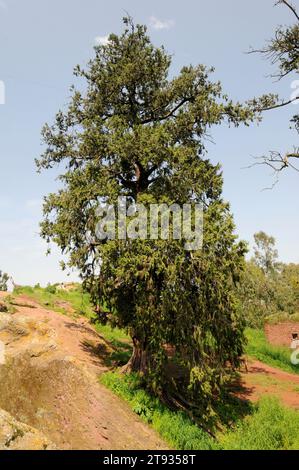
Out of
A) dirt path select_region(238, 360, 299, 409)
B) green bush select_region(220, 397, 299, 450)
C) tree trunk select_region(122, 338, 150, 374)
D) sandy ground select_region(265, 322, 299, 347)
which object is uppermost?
tree trunk select_region(122, 338, 150, 374)

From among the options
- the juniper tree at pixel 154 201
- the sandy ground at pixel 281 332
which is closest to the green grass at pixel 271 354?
the sandy ground at pixel 281 332

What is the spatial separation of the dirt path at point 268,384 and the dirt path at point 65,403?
6.62 m

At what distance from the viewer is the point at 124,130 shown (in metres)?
14.7

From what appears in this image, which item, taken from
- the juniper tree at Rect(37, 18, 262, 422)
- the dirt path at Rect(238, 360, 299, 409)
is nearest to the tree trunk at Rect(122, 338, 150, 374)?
the juniper tree at Rect(37, 18, 262, 422)

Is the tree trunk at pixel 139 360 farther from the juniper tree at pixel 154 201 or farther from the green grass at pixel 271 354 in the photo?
the green grass at pixel 271 354

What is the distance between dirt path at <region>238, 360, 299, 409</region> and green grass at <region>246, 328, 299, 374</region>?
3.10 ft

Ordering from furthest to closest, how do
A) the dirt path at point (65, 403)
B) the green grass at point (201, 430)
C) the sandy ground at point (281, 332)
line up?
the sandy ground at point (281, 332) < the green grass at point (201, 430) < the dirt path at point (65, 403)

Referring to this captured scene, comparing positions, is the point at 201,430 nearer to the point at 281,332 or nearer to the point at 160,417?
the point at 160,417

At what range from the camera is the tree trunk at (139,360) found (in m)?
14.2

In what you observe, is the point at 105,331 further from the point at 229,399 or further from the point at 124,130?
the point at 124,130

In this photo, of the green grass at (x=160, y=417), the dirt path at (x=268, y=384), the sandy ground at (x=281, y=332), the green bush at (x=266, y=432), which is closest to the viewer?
the green grass at (x=160, y=417)

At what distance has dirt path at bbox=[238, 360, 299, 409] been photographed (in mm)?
16344

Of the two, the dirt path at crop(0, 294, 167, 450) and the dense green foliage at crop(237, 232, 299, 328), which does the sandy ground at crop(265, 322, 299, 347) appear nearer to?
the dense green foliage at crop(237, 232, 299, 328)

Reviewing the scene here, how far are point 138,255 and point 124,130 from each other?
202 inches
